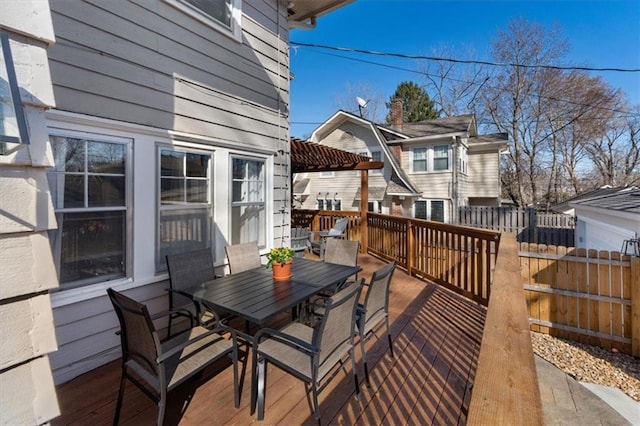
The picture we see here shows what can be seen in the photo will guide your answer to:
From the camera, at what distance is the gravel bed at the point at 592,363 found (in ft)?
11.9

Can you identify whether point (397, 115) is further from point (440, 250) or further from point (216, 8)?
point (216, 8)

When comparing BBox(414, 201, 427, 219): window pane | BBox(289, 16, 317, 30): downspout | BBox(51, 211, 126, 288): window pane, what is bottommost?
BBox(51, 211, 126, 288): window pane

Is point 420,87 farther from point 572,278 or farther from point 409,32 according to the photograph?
point 572,278

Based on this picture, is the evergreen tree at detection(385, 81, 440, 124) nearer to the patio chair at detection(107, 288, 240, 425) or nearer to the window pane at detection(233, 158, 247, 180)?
the window pane at detection(233, 158, 247, 180)

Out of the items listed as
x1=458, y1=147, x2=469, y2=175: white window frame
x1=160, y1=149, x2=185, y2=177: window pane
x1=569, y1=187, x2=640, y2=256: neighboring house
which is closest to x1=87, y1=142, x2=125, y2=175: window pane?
x1=160, y1=149, x2=185, y2=177: window pane

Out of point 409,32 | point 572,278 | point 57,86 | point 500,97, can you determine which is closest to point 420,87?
point 500,97

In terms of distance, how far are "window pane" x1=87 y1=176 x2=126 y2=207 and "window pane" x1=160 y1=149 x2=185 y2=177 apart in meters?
0.42

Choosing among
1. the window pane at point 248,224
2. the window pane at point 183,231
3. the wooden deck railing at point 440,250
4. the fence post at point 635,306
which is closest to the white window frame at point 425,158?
the wooden deck railing at point 440,250

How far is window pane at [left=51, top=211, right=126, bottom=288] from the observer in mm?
2443

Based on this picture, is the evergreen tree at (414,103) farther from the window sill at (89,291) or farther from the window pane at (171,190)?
the window sill at (89,291)

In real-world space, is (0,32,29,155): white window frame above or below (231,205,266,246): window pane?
above

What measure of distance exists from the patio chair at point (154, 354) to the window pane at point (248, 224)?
188 cm

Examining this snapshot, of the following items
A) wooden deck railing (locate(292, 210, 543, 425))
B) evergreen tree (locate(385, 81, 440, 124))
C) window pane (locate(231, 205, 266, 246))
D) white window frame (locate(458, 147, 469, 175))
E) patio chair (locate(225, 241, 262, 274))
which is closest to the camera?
wooden deck railing (locate(292, 210, 543, 425))

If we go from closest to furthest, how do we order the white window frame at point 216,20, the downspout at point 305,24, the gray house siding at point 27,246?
the gray house siding at point 27,246, the white window frame at point 216,20, the downspout at point 305,24
